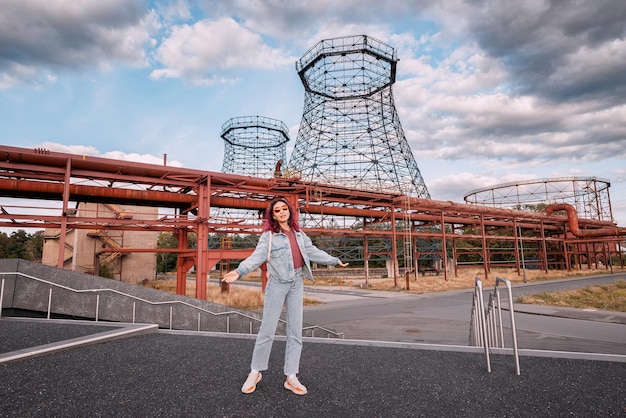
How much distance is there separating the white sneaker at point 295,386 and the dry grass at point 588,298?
18.1 meters

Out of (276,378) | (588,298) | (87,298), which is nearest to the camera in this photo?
(276,378)

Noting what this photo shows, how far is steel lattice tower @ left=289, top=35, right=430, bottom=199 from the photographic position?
1446 inches

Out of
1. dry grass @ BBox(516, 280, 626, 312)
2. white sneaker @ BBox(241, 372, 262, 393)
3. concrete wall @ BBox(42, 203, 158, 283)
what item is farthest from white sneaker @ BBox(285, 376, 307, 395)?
concrete wall @ BBox(42, 203, 158, 283)

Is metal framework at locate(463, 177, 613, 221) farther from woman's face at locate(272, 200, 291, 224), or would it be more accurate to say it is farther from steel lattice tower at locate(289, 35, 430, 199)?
woman's face at locate(272, 200, 291, 224)

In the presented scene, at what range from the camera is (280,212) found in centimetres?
362

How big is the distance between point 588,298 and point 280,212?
23.1 meters

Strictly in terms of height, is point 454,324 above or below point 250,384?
below

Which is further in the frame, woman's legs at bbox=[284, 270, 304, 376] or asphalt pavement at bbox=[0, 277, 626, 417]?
woman's legs at bbox=[284, 270, 304, 376]

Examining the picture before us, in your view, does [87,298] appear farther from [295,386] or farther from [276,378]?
[295,386]

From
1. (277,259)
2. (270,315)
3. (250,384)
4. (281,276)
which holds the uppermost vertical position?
(277,259)

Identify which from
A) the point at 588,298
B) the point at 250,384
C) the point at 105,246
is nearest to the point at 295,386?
the point at 250,384

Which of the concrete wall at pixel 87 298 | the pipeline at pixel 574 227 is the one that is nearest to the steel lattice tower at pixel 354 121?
the pipeline at pixel 574 227

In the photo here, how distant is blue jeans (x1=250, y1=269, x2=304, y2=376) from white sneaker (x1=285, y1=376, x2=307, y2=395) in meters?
0.11

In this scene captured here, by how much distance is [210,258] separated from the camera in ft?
53.4
